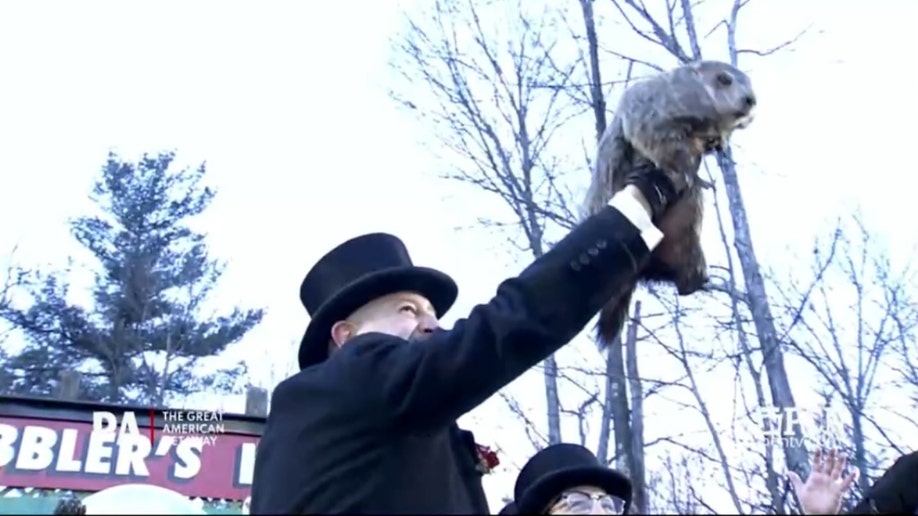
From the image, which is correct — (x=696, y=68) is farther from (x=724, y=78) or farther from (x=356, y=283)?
(x=356, y=283)

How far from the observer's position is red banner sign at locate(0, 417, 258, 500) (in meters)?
8.81

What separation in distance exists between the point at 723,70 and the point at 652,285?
1.68 ft

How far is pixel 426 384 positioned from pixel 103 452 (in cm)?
789

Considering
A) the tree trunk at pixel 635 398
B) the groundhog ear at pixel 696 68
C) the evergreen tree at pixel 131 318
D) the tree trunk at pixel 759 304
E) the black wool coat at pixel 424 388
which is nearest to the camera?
the black wool coat at pixel 424 388

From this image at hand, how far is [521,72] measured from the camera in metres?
13.2

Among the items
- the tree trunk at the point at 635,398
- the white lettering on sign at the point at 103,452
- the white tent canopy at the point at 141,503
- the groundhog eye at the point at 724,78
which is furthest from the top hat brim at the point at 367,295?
the tree trunk at the point at 635,398

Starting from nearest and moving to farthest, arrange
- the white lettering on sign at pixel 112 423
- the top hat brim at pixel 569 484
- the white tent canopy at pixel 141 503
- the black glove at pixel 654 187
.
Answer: the white tent canopy at pixel 141 503 → the black glove at pixel 654 187 → the top hat brim at pixel 569 484 → the white lettering on sign at pixel 112 423

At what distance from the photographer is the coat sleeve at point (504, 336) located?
186cm

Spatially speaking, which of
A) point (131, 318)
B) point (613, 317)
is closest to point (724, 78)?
point (613, 317)

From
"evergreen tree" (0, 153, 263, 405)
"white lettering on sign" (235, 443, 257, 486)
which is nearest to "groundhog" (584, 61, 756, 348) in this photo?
"white lettering on sign" (235, 443, 257, 486)

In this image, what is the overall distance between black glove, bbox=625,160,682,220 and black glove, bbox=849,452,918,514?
58.4 inches

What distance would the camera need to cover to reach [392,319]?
2.40 metres

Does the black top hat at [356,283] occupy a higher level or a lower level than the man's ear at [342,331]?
higher

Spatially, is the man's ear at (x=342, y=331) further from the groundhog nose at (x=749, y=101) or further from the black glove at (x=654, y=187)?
the groundhog nose at (x=749, y=101)
